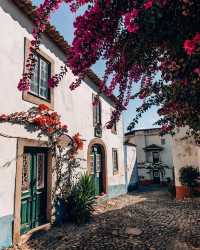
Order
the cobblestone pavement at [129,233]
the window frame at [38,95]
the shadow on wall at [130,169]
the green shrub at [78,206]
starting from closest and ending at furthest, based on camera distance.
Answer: the cobblestone pavement at [129,233] → the window frame at [38,95] → the green shrub at [78,206] → the shadow on wall at [130,169]

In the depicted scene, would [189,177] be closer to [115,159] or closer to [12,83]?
[115,159]

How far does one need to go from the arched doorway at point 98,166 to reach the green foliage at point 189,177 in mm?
3956

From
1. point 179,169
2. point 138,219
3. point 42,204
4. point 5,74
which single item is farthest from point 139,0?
point 179,169

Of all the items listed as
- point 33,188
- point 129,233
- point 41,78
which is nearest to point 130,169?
point 129,233

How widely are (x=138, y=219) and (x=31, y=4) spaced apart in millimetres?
7264

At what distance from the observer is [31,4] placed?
244 inches

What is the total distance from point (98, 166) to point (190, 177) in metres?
4.61

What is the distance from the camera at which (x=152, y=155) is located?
23297 millimetres

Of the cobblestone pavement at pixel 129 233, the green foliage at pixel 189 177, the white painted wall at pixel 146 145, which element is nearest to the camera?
the cobblestone pavement at pixel 129 233

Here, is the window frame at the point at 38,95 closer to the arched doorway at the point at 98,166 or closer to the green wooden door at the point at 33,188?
the green wooden door at the point at 33,188

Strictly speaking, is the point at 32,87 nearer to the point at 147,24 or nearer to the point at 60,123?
the point at 60,123

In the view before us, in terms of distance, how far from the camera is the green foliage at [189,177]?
11269mm

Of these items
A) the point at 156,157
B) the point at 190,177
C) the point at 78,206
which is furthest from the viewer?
the point at 156,157

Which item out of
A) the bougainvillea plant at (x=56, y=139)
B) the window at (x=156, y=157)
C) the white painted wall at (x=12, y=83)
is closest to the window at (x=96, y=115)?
the bougainvillea plant at (x=56, y=139)
